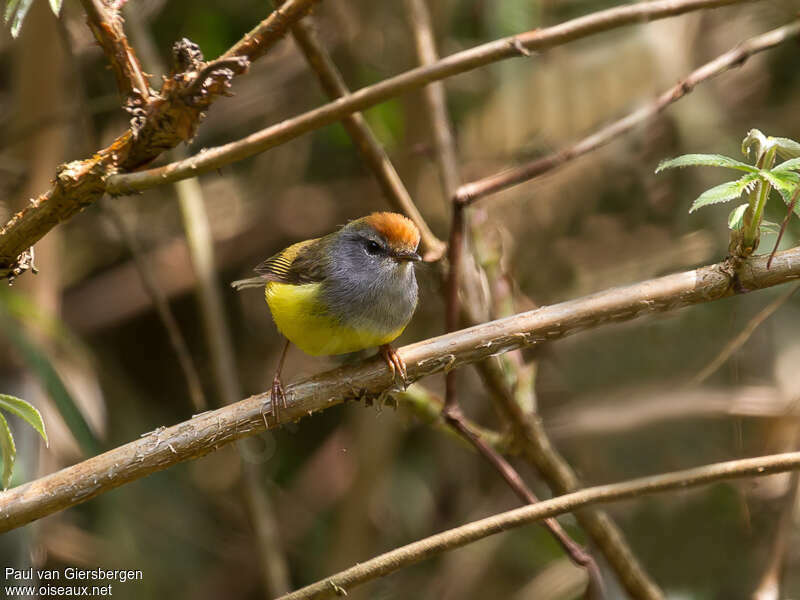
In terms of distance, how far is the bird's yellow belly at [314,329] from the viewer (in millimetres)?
2803

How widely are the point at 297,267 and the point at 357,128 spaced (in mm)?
580

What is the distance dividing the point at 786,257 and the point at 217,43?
4073 millimetres

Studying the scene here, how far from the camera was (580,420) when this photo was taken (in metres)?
4.36

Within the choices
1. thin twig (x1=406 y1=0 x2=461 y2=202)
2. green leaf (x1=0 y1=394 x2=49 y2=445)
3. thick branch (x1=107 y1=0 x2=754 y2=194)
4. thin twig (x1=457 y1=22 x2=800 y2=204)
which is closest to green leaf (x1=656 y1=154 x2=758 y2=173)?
thick branch (x1=107 y1=0 x2=754 y2=194)

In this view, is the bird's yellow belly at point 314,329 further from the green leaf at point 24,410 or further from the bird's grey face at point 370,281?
the green leaf at point 24,410

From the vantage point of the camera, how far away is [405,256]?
3.10 m

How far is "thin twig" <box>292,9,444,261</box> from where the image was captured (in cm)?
291

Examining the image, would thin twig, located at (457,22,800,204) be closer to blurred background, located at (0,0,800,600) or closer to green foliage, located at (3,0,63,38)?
blurred background, located at (0,0,800,600)

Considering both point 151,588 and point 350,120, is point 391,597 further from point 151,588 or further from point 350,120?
point 350,120

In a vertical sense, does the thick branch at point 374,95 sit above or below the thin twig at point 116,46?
below

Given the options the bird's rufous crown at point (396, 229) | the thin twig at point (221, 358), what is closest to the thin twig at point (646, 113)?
the bird's rufous crown at point (396, 229)

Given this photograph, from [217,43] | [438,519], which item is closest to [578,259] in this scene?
[438,519]

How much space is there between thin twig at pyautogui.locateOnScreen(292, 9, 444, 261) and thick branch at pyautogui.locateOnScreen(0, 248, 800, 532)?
950 mm

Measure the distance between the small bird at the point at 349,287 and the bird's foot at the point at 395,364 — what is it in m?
0.04
